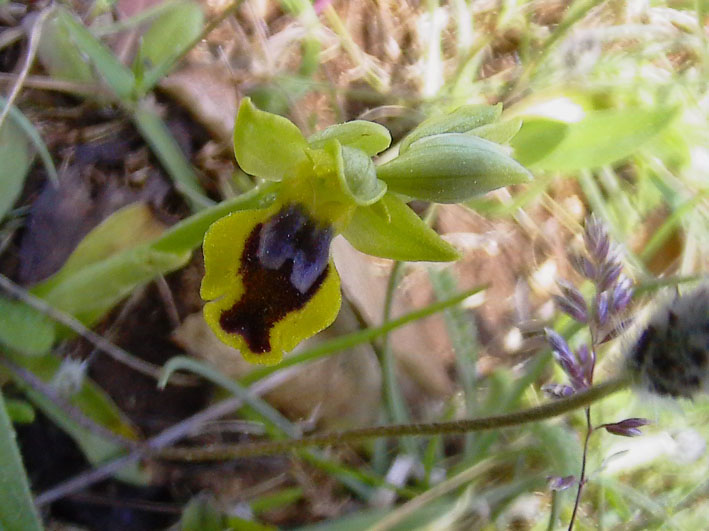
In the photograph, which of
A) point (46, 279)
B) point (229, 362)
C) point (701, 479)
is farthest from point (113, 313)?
point (701, 479)

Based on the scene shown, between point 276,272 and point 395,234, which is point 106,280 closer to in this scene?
point 276,272

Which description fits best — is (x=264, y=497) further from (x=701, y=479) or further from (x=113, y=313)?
(x=701, y=479)

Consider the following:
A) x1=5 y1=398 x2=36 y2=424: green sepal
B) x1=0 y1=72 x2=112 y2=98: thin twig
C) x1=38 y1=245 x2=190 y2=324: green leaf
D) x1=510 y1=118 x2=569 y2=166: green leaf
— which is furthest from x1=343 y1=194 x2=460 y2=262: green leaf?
x1=0 y1=72 x2=112 y2=98: thin twig

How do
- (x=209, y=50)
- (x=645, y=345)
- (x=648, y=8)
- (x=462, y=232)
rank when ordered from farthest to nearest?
(x=648, y=8)
(x=462, y=232)
(x=209, y=50)
(x=645, y=345)

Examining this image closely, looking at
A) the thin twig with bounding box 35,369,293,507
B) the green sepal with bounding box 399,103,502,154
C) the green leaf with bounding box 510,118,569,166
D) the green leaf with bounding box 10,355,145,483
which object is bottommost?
the thin twig with bounding box 35,369,293,507

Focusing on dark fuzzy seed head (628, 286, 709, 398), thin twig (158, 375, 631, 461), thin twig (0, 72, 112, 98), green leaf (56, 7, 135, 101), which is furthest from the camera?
thin twig (0, 72, 112, 98)

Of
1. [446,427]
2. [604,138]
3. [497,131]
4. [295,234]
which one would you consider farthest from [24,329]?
[604,138]

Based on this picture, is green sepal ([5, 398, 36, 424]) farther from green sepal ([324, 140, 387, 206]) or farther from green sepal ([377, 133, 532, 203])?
green sepal ([377, 133, 532, 203])
